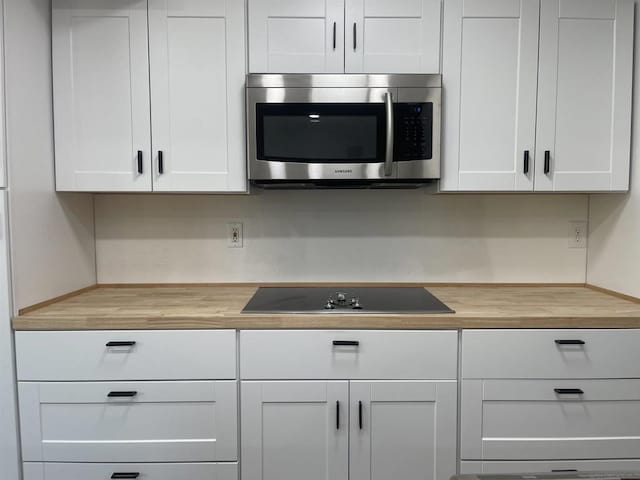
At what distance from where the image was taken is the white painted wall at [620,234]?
5.65ft

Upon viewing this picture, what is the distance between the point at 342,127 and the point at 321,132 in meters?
0.09

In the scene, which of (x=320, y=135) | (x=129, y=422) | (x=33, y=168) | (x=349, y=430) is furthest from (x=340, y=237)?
(x=33, y=168)

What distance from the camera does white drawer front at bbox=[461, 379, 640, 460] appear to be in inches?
59.2

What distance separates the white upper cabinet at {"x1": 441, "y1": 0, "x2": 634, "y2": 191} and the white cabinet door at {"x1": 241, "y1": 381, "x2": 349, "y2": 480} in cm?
101

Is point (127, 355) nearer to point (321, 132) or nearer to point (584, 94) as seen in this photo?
point (321, 132)

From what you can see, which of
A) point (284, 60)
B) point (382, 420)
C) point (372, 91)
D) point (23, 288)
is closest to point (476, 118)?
point (372, 91)

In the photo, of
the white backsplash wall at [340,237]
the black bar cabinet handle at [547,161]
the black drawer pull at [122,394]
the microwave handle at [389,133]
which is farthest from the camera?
the white backsplash wall at [340,237]

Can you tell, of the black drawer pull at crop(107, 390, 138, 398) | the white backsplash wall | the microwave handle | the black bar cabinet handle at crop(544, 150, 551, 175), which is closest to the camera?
the black drawer pull at crop(107, 390, 138, 398)

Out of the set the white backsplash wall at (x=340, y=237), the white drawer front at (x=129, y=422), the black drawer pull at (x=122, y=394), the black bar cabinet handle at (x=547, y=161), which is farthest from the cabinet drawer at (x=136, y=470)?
the black bar cabinet handle at (x=547, y=161)

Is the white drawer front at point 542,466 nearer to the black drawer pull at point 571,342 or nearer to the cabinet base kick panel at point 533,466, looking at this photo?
the cabinet base kick panel at point 533,466

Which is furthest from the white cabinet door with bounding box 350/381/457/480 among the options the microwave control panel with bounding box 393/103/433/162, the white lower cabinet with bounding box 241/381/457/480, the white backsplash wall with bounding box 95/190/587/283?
the microwave control panel with bounding box 393/103/433/162

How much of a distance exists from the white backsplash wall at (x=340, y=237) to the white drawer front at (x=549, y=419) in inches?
25.9

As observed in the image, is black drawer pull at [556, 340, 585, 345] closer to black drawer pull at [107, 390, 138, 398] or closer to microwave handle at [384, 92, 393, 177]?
microwave handle at [384, 92, 393, 177]

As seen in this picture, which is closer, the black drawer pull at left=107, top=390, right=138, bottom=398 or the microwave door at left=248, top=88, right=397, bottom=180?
the black drawer pull at left=107, top=390, right=138, bottom=398
